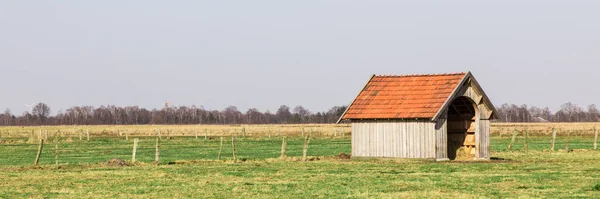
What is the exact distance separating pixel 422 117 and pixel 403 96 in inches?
125

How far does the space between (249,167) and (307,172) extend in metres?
4.57

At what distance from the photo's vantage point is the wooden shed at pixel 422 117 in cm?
4662

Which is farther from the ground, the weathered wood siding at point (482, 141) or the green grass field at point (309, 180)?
the weathered wood siding at point (482, 141)

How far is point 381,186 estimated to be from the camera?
1152 inches

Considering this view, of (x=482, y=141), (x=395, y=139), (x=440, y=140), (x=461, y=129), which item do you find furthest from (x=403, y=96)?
(x=482, y=141)

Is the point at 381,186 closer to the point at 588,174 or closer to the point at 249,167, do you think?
the point at 588,174

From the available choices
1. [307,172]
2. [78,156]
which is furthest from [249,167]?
[78,156]

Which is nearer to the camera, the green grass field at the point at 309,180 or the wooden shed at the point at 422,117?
the green grass field at the point at 309,180

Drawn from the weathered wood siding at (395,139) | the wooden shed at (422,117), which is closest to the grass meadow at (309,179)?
the weathered wood siding at (395,139)

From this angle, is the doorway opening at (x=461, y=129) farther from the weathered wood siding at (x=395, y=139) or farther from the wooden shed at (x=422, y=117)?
the weathered wood siding at (x=395, y=139)

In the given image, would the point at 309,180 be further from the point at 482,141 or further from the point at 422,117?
the point at 482,141

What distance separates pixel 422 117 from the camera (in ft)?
152

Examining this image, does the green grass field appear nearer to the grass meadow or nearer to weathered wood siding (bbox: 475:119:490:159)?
the grass meadow

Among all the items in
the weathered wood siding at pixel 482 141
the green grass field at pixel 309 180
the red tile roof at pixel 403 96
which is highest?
the red tile roof at pixel 403 96
